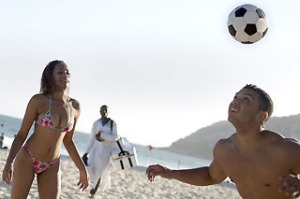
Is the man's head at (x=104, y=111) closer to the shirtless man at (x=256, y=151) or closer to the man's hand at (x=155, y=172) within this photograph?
the man's hand at (x=155, y=172)

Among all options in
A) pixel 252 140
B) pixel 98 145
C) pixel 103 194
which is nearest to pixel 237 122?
pixel 252 140

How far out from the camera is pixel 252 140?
411cm

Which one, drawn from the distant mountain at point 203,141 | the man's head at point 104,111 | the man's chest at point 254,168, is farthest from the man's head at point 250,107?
the distant mountain at point 203,141

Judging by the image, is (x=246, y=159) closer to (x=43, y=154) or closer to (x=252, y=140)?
(x=252, y=140)

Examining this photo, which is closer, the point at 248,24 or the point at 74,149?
the point at 74,149

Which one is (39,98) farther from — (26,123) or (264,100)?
(264,100)

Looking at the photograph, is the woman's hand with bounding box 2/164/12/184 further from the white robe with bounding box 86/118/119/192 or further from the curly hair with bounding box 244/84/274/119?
the white robe with bounding box 86/118/119/192

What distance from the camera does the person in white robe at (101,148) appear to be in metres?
10.8

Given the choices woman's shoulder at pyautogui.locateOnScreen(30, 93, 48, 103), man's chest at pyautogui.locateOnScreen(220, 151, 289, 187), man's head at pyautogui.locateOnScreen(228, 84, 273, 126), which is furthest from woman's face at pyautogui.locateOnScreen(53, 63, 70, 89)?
man's head at pyautogui.locateOnScreen(228, 84, 273, 126)

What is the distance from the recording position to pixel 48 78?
18.2 ft

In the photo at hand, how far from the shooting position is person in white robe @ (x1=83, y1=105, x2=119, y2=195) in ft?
35.3

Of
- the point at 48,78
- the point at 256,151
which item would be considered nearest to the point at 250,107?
the point at 256,151

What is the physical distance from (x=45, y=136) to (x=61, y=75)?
589mm

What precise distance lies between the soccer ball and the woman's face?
7.80 ft
